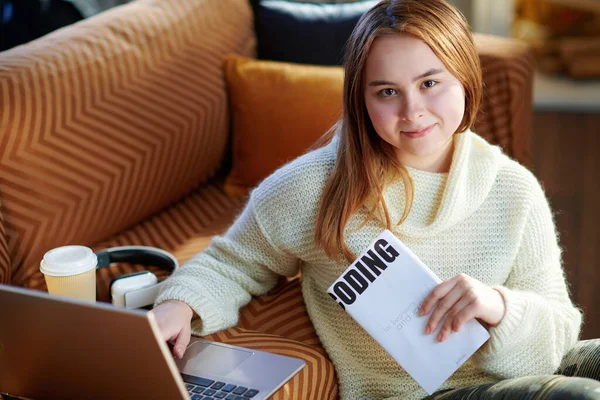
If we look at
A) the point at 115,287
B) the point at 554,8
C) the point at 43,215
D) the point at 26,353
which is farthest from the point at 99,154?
the point at 554,8

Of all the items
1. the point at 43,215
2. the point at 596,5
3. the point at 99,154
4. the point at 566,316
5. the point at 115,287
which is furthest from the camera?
the point at 596,5

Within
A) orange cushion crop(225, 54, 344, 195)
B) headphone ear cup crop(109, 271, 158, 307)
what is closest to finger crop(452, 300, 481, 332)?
headphone ear cup crop(109, 271, 158, 307)

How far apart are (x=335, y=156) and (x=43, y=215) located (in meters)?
0.58

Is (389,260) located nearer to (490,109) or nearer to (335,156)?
(335,156)

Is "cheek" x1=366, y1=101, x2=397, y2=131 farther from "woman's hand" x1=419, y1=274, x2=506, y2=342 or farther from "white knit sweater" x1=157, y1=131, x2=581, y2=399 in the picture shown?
"woman's hand" x1=419, y1=274, x2=506, y2=342

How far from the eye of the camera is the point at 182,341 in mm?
1282

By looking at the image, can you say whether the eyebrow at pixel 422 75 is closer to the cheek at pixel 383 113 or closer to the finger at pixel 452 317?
the cheek at pixel 383 113

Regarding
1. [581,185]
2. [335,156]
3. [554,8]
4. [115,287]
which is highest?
[335,156]

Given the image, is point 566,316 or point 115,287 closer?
point 566,316

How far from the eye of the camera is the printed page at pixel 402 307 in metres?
1.17

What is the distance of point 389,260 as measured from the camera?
3.83 ft

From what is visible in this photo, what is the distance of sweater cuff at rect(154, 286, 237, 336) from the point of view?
1322 millimetres

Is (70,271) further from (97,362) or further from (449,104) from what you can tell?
(449,104)

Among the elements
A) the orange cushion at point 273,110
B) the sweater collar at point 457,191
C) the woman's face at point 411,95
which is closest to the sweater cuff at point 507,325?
the sweater collar at point 457,191
